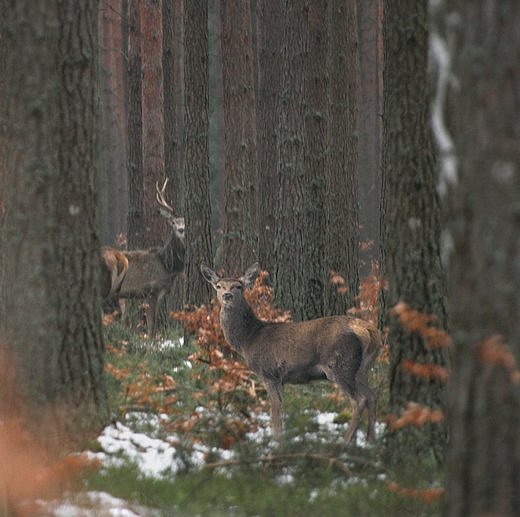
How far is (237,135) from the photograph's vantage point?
16125 mm

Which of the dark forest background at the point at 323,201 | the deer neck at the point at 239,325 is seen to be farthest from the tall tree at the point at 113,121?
the deer neck at the point at 239,325

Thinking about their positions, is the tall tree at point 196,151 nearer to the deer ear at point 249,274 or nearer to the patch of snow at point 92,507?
the deer ear at point 249,274

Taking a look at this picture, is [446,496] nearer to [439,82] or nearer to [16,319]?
[439,82]

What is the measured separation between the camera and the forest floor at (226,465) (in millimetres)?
6410

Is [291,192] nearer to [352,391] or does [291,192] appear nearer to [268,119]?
[352,391]

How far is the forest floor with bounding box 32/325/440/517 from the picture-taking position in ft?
21.0

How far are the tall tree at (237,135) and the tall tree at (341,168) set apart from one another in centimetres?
169

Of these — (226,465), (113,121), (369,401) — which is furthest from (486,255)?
(113,121)

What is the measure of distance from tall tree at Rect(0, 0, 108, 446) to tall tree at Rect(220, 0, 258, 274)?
763 cm

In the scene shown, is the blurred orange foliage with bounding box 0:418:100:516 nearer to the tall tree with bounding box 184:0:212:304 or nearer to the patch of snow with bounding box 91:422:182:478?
the patch of snow with bounding box 91:422:182:478

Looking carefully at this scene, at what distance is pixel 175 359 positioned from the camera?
13.2 meters

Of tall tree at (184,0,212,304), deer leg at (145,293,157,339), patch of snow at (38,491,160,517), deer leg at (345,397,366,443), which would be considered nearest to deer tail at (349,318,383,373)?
deer leg at (345,397,366,443)

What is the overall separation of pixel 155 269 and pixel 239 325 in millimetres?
8084

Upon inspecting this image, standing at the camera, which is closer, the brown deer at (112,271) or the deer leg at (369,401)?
the deer leg at (369,401)
